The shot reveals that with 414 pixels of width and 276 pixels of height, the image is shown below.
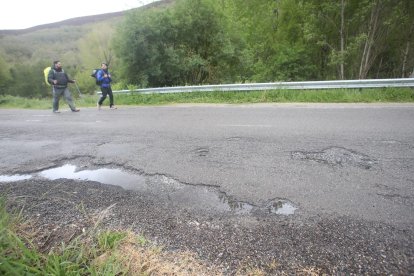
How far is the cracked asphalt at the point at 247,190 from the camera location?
2.16m

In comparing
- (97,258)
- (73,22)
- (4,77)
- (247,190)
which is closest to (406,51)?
(247,190)

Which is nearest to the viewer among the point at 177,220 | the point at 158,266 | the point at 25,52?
the point at 158,266

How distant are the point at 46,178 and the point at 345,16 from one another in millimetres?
17453

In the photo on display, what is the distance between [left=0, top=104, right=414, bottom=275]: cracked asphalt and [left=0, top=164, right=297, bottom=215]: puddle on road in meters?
0.02

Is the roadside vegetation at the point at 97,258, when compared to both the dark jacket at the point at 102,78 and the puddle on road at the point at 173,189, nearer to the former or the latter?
the puddle on road at the point at 173,189

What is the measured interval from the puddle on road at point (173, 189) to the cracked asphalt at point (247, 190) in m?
0.02

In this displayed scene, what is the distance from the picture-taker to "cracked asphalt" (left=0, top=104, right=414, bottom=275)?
2.16 meters

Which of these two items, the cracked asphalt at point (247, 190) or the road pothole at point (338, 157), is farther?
the road pothole at point (338, 157)

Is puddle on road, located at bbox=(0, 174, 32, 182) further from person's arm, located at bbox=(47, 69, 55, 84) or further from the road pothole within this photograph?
person's arm, located at bbox=(47, 69, 55, 84)

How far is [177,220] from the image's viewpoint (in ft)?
8.62

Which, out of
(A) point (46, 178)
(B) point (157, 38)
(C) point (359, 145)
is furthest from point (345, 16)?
(A) point (46, 178)

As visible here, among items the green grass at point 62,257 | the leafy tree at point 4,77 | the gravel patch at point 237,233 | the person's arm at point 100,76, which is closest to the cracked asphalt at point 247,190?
the gravel patch at point 237,233

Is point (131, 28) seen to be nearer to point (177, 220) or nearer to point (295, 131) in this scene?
point (295, 131)

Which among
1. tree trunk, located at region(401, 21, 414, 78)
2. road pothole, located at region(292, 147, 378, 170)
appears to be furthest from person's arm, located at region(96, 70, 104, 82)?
tree trunk, located at region(401, 21, 414, 78)
